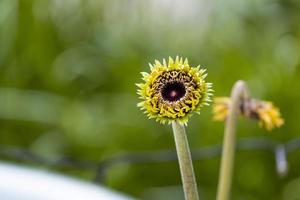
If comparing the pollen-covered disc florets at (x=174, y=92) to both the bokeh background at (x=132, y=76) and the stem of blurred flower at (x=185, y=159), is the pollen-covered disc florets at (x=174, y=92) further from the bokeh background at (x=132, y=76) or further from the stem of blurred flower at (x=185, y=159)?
the bokeh background at (x=132, y=76)

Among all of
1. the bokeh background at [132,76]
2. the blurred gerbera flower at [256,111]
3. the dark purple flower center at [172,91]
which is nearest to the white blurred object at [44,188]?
the blurred gerbera flower at [256,111]

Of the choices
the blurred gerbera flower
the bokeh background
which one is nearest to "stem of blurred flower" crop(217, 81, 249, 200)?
the blurred gerbera flower

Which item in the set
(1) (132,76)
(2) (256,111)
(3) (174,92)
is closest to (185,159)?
(3) (174,92)

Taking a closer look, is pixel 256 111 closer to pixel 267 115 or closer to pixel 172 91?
pixel 267 115

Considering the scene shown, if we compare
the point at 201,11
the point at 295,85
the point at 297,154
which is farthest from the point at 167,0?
the point at 297,154

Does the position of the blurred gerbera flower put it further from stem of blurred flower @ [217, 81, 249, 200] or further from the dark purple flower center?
the dark purple flower center

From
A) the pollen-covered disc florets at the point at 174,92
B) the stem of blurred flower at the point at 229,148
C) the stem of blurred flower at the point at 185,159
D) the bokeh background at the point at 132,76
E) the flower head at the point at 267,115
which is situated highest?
the bokeh background at the point at 132,76
